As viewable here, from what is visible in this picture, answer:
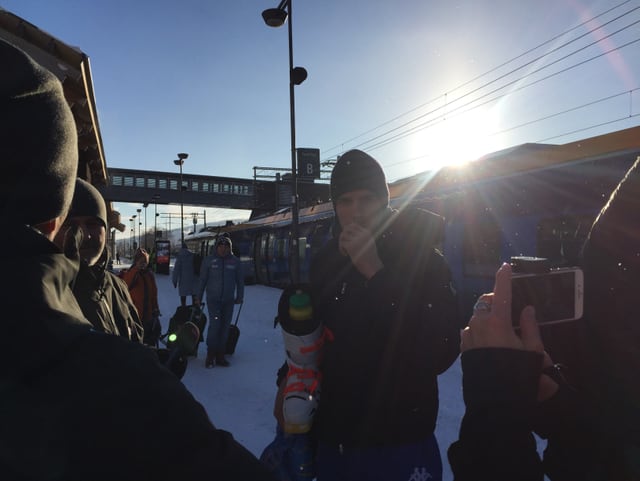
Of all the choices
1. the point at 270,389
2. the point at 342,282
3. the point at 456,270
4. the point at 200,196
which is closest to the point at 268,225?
the point at 456,270

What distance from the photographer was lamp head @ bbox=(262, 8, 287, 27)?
9719mm

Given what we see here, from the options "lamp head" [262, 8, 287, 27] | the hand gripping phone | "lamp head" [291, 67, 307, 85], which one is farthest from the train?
"lamp head" [262, 8, 287, 27]

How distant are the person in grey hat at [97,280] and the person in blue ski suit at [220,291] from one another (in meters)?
3.23

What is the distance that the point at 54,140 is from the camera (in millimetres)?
670

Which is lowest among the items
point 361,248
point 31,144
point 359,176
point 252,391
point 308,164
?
point 252,391

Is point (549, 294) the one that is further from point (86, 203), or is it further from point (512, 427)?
point (86, 203)

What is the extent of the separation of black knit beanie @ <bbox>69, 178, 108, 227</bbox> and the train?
145 inches

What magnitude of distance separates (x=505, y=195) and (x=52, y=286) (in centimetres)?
761

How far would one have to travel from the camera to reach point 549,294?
100 cm

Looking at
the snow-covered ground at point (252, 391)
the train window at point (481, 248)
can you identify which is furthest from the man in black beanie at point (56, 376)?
the train window at point (481, 248)

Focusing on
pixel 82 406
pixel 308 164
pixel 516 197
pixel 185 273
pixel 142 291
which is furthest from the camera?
pixel 308 164

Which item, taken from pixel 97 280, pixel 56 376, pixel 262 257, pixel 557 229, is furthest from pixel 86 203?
pixel 262 257

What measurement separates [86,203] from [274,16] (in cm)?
857

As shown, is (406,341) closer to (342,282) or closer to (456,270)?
(342,282)
